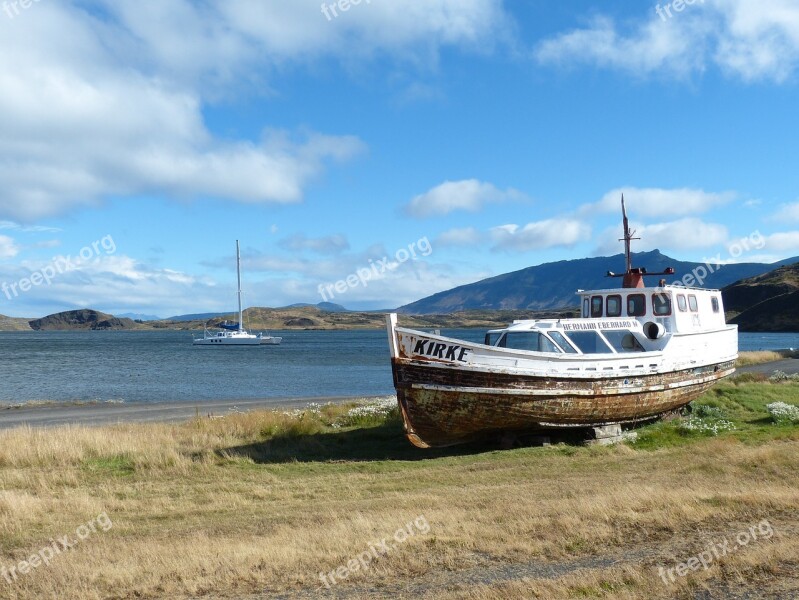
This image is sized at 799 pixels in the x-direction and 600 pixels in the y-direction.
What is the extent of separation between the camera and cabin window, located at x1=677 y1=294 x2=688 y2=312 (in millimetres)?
21172

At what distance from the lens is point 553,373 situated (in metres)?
16.5

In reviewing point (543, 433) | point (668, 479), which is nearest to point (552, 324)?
point (543, 433)

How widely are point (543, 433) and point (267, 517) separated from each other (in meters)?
8.59

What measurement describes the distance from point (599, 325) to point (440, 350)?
18.3 feet

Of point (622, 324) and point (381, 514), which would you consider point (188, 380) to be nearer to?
point (622, 324)

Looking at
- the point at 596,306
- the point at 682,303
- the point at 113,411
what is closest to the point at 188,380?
the point at 113,411

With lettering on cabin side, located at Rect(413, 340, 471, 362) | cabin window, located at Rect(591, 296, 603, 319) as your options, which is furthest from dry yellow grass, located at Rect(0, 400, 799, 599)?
cabin window, located at Rect(591, 296, 603, 319)

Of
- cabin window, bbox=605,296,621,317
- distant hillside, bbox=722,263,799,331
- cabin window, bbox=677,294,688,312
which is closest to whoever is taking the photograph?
cabin window, bbox=677,294,688,312

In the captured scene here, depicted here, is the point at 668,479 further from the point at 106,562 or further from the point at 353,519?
the point at 106,562

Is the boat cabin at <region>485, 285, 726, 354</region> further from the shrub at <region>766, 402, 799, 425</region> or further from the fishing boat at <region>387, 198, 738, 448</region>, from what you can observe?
the shrub at <region>766, 402, 799, 425</region>

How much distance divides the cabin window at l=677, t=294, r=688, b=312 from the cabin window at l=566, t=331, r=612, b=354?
387 centimetres

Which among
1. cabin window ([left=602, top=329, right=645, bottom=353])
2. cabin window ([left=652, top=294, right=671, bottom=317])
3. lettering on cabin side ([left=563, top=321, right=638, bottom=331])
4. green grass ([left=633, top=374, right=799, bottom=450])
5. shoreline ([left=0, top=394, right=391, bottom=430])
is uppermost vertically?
cabin window ([left=652, top=294, right=671, bottom=317])

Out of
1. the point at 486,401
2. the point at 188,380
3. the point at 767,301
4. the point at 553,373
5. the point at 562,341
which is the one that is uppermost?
the point at 767,301

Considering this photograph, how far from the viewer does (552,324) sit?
18219 mm
